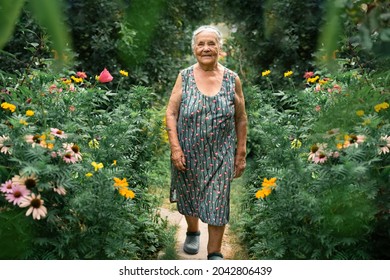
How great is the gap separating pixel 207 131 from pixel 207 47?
447mm

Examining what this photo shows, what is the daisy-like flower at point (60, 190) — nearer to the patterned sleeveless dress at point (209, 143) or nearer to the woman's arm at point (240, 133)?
the patterned sleeveless dress at point (209, 143)

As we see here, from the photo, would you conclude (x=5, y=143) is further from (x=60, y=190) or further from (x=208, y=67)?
(x=208, y=67)

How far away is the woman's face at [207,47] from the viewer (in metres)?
2.96

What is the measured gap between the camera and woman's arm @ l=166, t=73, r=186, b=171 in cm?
300

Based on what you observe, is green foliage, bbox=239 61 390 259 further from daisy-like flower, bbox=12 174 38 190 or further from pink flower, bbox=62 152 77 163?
daisy-like flower, bbox=12 174 38 190

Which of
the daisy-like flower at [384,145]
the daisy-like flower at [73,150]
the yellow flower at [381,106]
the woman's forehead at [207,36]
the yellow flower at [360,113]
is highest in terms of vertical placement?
the woman's forehead at [207,36]

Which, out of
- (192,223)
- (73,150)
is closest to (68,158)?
(73,150)

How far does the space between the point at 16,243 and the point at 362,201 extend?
1.57 meters

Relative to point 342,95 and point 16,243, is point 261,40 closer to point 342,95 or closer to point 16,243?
point 342,95

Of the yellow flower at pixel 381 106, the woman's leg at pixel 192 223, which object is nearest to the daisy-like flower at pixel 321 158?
the yellow flower at pixel 381 106

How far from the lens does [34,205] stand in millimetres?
2354

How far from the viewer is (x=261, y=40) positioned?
6.06m

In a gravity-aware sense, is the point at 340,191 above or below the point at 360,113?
below

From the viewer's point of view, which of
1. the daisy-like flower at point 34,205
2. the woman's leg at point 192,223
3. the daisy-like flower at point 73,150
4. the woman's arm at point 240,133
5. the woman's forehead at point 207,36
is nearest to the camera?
the daisy-like flower at point 34,205
